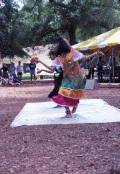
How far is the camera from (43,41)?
27391 millimetres

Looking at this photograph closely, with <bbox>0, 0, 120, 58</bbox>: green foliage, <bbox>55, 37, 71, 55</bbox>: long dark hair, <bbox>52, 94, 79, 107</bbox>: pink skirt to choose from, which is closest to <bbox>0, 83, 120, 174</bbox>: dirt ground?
<bbox>52, 94, 79, 107</bbox>: pink skirt

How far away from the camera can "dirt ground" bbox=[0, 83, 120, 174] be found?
2.64 metres

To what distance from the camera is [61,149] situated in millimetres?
3268

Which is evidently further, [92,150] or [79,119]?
[79,119]

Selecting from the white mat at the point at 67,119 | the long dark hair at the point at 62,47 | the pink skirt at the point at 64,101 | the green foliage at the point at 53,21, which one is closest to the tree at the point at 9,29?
the green foliage at the point at 53,21

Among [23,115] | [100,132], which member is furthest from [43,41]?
[100,132]

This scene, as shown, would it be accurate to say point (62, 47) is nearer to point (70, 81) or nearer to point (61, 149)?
point (70, 81)

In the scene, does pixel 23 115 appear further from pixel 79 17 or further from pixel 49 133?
pixel 79 17

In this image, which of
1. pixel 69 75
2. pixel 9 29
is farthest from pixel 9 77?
pixel 69 75

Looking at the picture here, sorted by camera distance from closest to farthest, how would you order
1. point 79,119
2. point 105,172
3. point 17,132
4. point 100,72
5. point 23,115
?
point 105,172 < point 17,132 < point 79,119 < point 23,115 < point 100,72

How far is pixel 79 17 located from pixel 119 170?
2251cm

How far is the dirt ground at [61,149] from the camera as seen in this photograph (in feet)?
8.67

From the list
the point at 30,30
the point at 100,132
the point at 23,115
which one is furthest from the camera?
the point at 30,30

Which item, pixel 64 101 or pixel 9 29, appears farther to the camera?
pixel 9 29
